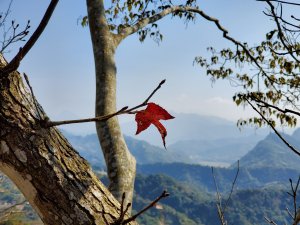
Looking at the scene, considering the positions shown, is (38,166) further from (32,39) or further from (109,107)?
(109,107)

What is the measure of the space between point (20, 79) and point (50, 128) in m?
0.18

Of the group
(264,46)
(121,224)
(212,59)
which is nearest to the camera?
(121,224)

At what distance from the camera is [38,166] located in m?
1.01

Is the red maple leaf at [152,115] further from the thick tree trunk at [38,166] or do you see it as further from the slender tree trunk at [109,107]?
the slender tree trunk at [109,107]

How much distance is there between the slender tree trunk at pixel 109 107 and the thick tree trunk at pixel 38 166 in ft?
3.34

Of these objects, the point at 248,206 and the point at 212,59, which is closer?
the point at 212,59

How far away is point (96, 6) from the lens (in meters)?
2.99

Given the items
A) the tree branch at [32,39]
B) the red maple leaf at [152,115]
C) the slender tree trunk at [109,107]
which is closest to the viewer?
the tree branch at [32,39]

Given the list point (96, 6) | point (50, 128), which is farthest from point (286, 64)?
point (50, 128)

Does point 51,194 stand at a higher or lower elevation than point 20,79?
lower

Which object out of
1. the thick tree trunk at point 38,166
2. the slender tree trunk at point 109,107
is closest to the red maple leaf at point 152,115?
the thick tree trunk at point 38,166

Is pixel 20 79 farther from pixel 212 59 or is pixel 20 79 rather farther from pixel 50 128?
pixel 212 59

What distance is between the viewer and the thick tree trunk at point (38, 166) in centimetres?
100

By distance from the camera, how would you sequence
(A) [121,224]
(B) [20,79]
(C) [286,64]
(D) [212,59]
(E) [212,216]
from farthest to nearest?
1. (E) [212,216]
2. (D) [212,59]
3. (C) [286,64]
4. (B) [20,79]
5. (A) [121,224]
